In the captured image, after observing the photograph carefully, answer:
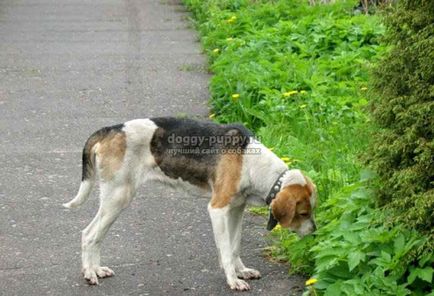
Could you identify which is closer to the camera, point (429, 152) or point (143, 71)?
point (429, 152)

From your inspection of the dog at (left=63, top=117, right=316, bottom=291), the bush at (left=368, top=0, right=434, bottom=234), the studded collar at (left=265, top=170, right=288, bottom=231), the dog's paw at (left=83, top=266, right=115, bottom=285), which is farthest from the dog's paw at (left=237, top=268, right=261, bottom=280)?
the bush at (left=368, top=0, right=434, bottom=234)

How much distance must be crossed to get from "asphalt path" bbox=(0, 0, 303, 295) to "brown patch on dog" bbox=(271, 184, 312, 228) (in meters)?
0.46

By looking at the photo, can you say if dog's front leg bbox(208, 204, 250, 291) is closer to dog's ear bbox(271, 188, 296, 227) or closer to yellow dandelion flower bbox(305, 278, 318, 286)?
dog's ear bbox(271, 188, 296, 227)

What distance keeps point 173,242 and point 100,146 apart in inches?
41.7

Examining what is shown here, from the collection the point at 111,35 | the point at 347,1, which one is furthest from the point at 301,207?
the point at 111,35

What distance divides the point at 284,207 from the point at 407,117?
3.84ft

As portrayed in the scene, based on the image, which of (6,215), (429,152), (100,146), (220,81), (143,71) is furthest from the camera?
(143,71)

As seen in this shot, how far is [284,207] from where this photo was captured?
6113 mm

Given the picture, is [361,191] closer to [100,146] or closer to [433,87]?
[433,87]

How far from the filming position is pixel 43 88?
12125 mm

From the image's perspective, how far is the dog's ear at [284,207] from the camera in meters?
6.11

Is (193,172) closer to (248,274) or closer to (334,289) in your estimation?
(248,274)

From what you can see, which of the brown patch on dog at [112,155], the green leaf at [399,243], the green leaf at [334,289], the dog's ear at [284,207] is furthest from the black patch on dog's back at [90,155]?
the green leaf at [399,243]

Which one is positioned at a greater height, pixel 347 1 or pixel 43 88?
pixel 347 1
